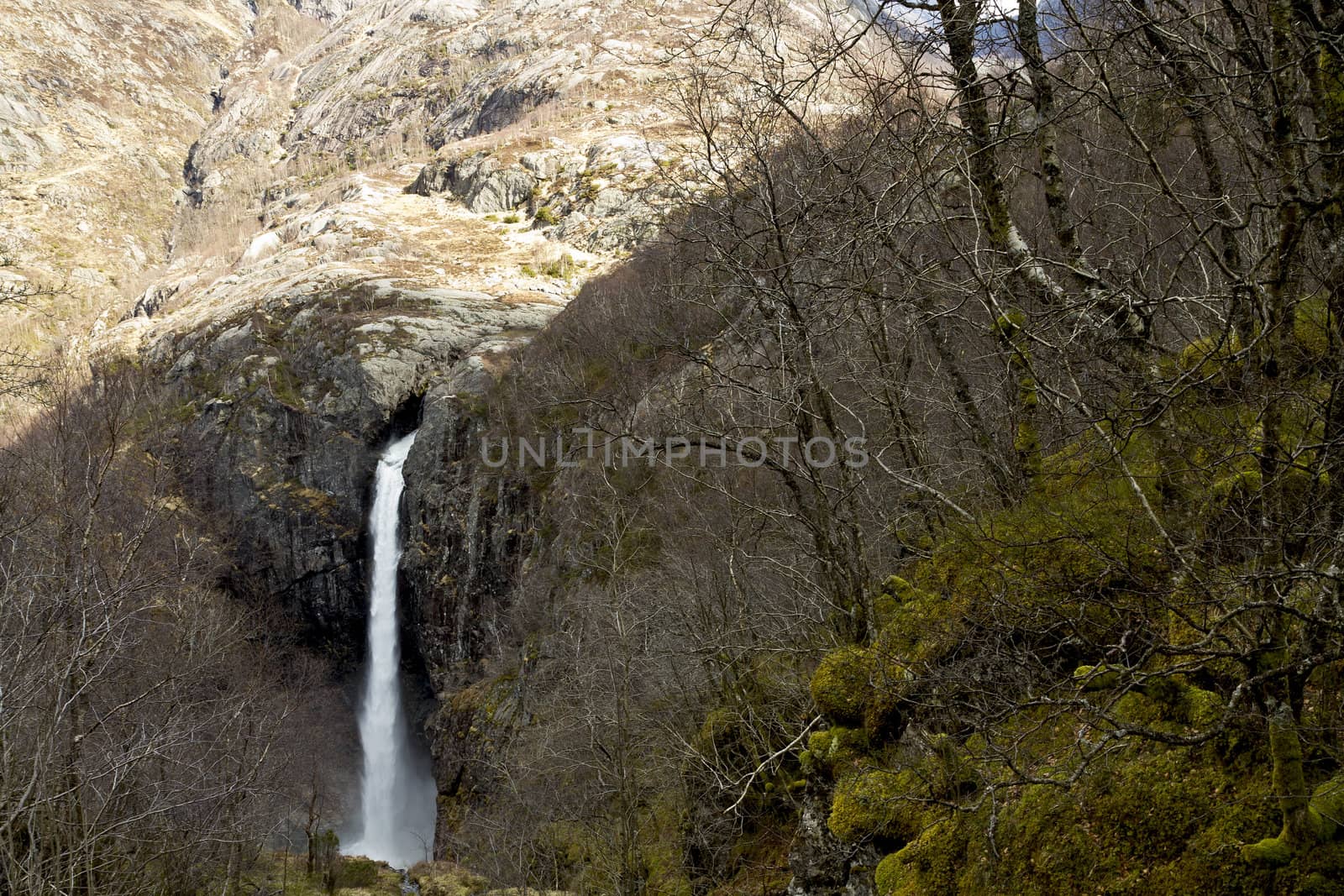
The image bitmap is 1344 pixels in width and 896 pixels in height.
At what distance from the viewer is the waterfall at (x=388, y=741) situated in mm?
34844

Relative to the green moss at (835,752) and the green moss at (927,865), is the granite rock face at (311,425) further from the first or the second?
the green moss at (927,865)

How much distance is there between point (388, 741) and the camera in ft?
122

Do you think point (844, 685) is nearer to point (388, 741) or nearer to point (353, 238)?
point (388, 741)

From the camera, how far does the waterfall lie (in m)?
34.8

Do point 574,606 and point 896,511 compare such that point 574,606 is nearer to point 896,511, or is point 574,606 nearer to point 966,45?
point 896,511

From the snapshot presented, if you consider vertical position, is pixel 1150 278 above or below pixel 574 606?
above

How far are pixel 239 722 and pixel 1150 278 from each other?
2219cm

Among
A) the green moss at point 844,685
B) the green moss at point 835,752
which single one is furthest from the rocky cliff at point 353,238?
the green moss at point 835,752

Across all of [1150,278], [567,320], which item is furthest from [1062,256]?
[567,320]

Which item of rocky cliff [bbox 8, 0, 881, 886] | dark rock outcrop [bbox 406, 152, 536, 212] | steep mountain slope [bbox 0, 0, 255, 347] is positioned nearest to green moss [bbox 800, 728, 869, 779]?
rocky cliff [bbox 8, 0, 881, 886]

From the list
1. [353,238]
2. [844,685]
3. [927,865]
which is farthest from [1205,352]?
[353,238]

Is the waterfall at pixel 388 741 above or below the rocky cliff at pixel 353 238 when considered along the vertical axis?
below

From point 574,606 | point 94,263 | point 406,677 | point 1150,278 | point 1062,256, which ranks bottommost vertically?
point 406,677

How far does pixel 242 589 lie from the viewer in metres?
40.5
